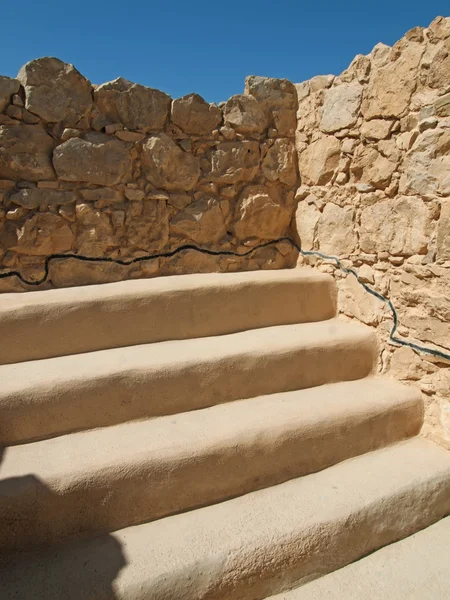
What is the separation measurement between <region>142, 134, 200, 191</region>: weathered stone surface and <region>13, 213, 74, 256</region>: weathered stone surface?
2.35ft

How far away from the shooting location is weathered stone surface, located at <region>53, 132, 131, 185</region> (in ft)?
10.4

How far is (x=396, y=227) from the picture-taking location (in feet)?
9.80

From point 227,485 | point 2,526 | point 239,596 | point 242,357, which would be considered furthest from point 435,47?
point 2,526

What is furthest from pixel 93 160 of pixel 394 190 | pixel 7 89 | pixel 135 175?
pixel 394 190

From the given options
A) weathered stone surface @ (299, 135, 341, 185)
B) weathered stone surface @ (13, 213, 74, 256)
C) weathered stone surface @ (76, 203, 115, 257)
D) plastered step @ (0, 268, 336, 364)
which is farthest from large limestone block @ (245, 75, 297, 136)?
weathered stone surface @ (13, 213, 74, 256)

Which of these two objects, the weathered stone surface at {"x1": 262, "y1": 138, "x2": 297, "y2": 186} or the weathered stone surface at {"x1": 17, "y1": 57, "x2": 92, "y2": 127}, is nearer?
the weathered stone surface at {"x1": 17, "y1": 57, "x2": 92, "y2": 127}

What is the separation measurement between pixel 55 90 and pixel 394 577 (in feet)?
11.0

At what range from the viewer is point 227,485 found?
89.4 inches

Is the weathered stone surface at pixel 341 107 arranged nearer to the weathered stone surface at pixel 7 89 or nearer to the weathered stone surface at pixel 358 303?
the weathered stone surface at pixel 358 303

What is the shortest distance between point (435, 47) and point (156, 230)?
6.89 feet

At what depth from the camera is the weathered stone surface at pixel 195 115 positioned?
135 inches

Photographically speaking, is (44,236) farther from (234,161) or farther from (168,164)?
(234,161)

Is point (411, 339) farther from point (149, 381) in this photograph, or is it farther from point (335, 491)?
point (149, 381)

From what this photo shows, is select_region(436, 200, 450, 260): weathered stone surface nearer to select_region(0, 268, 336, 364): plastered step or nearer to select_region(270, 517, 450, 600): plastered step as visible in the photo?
select_region(0, 268, 336, 364): plastered step
